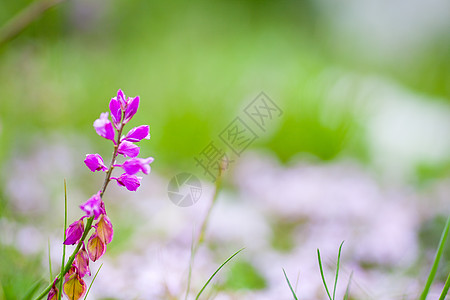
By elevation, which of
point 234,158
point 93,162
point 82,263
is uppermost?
point 234,158

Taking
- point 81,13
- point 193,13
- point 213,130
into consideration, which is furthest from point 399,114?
point 193,13

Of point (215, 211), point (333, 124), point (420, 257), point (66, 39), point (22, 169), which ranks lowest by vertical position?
point (420, 257)

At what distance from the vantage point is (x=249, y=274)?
4.39 ft

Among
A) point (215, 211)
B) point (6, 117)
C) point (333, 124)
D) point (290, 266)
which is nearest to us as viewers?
point (290, 266)

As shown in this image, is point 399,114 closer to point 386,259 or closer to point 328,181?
point 328,181

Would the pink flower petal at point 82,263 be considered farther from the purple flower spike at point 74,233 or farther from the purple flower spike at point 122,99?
the purple flower spike at point 122,99

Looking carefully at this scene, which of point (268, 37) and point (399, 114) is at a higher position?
point (268, 37)

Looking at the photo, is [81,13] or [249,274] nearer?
[249,274]

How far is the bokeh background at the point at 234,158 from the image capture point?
49.4 inches

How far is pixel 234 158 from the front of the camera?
7.44ft

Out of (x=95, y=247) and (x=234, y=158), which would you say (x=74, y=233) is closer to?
(x=95, y=247)

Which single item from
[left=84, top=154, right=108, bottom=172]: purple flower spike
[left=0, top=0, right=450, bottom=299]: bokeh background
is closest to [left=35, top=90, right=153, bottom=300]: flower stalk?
[left=84, top=154, right=108, bottom=172]: purple flower spike

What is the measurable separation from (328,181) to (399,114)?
1.30 metres

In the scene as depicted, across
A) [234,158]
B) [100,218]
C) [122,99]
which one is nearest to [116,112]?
[122,99]
